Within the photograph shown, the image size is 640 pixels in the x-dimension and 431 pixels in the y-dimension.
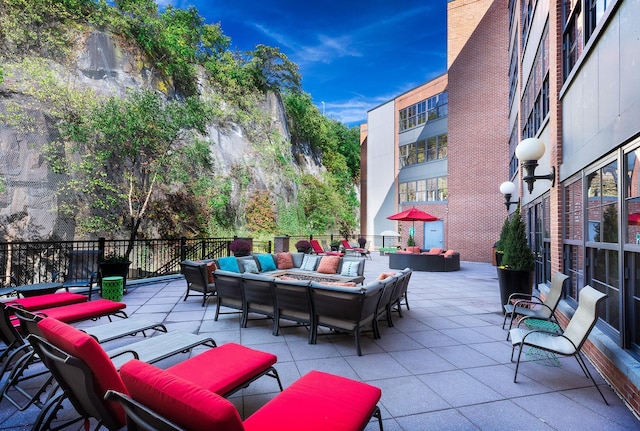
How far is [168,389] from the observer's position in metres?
1.53

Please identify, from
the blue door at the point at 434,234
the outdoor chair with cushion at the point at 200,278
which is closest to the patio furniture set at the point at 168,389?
the outdoor chair with cushion at the point at 200,278

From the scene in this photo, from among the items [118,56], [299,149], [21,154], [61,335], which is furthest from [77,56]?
[61,335]

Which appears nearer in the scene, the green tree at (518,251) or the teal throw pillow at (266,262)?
the green tree at (518,251)

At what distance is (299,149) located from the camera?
27141 mm

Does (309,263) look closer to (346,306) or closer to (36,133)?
(346,306)

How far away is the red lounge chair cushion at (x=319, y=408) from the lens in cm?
195

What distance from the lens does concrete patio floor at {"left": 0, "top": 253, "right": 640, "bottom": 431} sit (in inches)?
110

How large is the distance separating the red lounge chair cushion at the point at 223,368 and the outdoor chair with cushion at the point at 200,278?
12.7ft

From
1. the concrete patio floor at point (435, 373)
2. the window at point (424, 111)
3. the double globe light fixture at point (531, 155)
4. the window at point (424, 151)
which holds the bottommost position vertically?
the concrete patio floor at point (435, 373)

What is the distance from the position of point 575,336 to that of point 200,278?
6488 mm

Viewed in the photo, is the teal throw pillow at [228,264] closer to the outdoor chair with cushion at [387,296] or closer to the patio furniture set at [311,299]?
the patio furniture set at [311,299]

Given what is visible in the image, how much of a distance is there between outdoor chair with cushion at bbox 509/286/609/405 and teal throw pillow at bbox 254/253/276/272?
6.54m

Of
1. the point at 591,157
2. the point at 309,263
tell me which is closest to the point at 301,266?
the point at 309,263

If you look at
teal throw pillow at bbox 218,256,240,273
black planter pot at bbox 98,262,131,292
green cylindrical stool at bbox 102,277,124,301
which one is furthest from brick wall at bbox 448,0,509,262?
green cylindrical stool at bbox 102,277,124,301
